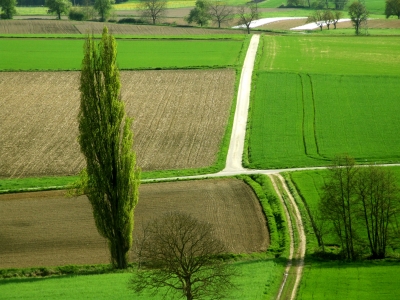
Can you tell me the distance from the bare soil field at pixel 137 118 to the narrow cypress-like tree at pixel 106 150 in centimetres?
2094

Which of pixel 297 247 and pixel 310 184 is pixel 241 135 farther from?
pixel 297 247

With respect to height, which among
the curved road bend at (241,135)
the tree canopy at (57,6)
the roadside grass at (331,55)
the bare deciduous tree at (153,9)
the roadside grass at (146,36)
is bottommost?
the curved road bend at (241,135)

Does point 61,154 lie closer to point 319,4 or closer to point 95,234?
point 95,234

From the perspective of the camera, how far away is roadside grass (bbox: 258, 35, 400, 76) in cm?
10419

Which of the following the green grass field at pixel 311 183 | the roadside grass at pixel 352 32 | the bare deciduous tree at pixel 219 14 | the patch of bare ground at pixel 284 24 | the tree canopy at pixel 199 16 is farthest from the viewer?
the bare deciduous tree at pixel 219 14

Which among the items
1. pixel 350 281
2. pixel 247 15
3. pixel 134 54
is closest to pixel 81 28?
pixel 134 54

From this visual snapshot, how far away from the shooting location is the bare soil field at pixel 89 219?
1925 inches

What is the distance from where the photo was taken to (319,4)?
200 metres

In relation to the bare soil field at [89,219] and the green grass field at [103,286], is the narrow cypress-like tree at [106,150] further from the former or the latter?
the bare soil field at [89,219]

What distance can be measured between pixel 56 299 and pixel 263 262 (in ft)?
43.7

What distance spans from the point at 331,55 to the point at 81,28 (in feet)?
172

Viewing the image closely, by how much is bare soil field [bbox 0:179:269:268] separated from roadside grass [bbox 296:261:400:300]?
698 cm

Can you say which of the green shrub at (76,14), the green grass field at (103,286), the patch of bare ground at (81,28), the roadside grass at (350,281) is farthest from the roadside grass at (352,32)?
the green grass field at (103,286)

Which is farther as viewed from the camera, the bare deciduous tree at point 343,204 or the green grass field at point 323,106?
the green grass field at point 323,106
